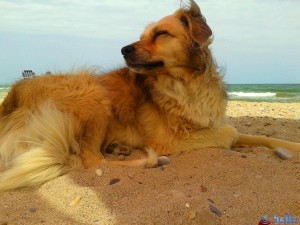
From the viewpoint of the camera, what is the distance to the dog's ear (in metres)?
3.56

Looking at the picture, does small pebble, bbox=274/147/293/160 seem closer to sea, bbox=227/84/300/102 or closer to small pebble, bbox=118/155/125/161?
small pebble, bbox=118/155/125/161

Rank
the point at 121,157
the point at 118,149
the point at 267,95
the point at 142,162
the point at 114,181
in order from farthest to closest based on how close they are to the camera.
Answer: the point at 267,95 → the point at 118,149 → the point at 121,157 → the point at 142,162 → the point at 114,181

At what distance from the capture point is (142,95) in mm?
3799

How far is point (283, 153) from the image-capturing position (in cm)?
353

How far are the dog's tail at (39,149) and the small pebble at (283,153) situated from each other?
178cm

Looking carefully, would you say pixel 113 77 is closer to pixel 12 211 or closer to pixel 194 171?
pixel 194 171

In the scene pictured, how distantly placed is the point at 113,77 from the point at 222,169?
1491mm

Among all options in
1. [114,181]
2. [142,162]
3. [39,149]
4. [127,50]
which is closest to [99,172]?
[114,181]

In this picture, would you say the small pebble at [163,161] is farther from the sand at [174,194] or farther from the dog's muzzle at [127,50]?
the dog's muzzle at [127,50]

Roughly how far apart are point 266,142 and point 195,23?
1.43 meters

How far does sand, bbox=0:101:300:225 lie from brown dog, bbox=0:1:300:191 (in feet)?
1.04

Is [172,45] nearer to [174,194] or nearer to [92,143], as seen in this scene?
[92,143]

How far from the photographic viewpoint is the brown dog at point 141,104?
3.30 meters

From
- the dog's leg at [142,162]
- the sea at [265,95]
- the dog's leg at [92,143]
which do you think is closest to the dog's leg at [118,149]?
the dog's leg at [92,143]
